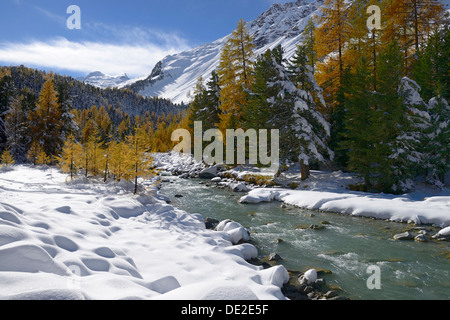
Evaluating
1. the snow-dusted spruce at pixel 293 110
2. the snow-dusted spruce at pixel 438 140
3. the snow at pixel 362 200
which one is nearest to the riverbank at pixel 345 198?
the snow at pixel 362 200

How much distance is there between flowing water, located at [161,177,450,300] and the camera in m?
6.80

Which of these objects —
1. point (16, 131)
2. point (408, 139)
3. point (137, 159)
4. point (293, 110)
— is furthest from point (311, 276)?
point (16, 131)

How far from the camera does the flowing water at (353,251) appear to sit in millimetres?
6797

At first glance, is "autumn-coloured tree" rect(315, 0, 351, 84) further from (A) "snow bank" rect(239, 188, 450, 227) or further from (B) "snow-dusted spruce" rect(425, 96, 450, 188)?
(A) "snow bank" rect(239, 188, 450, 227)

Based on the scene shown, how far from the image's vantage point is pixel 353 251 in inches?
366

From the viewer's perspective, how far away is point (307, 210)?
609 inches

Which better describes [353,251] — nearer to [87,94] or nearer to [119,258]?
[119,258]

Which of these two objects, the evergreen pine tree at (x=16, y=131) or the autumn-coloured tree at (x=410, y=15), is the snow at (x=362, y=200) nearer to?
the autumn-coloured tree at (x=410, y=15)

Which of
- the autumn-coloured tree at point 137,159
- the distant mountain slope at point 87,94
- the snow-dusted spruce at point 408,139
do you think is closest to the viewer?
the autumn-coloured tree at point 137,159

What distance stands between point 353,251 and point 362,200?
649 cm

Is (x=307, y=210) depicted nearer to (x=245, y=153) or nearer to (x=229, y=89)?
(x=245, y=153)

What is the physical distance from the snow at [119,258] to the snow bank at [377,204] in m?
7.29

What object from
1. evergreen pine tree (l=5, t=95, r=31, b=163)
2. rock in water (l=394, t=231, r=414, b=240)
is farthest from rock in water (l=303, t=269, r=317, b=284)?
evergreen pine tree (l=5, t=95, r=31, b=163)
